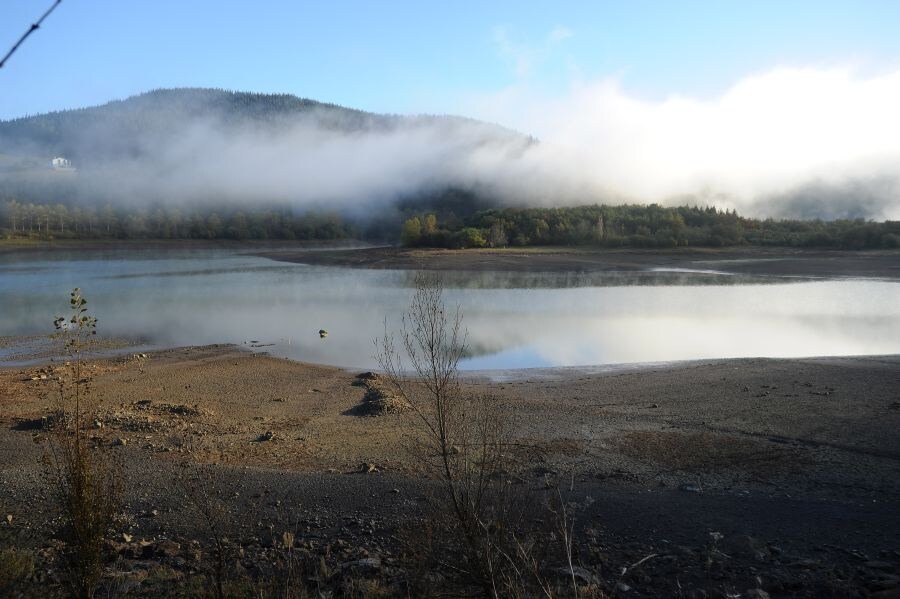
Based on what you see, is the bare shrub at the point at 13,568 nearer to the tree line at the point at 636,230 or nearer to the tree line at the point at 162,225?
the tree line at the point at 636,230

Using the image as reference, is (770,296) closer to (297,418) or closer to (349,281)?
(349,281)

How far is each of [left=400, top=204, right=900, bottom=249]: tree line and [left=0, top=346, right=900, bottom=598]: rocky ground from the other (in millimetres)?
44215

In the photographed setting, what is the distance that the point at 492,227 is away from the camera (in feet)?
192

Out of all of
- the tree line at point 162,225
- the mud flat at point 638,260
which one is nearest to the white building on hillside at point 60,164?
the tree line at point 162,225

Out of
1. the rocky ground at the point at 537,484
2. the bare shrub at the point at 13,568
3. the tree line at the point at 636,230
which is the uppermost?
the tree line at the point at 636,230

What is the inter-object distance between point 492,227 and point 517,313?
38.9 meters

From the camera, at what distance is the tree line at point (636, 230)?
49.7 meters

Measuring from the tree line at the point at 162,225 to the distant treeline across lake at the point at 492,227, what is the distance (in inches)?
4.8

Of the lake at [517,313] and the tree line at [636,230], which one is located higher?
the tree line at [636,230]

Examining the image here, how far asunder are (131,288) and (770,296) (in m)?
26.4

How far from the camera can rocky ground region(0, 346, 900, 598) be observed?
415 cm

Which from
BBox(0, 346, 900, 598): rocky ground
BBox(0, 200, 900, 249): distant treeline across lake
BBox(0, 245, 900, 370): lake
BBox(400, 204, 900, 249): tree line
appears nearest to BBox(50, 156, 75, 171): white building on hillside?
BBox(0, 200, 900, 249): distant treeline across lake

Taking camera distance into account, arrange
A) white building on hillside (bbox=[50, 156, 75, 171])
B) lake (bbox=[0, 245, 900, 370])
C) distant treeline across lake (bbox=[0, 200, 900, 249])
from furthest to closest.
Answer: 1. white building on hillside (bbox=[50, 156, 75, 171])
2. distant treeline across lake (bbox=[0, 200, 900, 249])
3. lake (bbox=[0, 245, 900, 370])

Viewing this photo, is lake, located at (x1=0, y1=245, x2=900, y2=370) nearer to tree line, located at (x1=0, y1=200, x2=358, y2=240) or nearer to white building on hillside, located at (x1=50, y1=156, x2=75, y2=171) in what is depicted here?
tree line, located at (x1=0, y1=200, x2=358, y2=240)
